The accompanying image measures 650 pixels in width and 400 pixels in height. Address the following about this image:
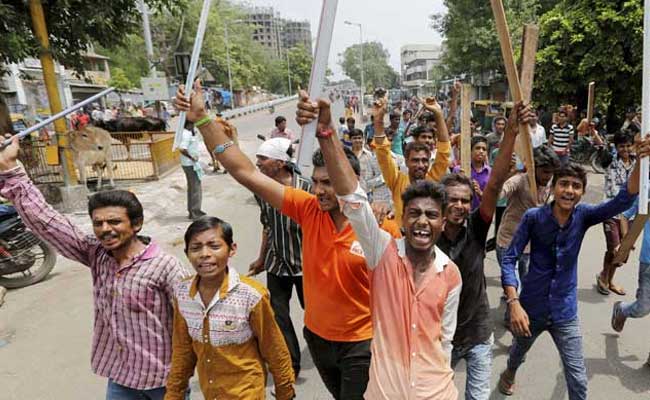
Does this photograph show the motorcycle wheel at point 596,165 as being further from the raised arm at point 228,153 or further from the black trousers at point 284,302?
the raised arm at point 228,153

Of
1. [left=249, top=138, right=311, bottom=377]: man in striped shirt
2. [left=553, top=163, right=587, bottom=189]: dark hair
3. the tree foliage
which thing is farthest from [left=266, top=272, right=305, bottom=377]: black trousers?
the tree foliage

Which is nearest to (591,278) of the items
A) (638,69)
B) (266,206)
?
(266,206)

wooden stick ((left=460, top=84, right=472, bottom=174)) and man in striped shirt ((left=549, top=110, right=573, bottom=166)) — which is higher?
wooden stick ((left=460, top=84, right=472, bottom=174))

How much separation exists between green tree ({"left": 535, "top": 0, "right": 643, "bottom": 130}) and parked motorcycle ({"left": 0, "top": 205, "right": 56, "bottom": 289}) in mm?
12767

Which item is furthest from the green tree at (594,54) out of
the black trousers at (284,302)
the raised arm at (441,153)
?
the black trousers at (284,302)

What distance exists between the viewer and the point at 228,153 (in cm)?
201

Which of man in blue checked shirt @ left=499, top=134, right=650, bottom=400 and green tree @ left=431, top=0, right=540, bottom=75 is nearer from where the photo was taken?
man in blue checked shirt @ left=499, top=134, right=650, bottom=400

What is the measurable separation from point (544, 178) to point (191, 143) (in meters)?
5.52

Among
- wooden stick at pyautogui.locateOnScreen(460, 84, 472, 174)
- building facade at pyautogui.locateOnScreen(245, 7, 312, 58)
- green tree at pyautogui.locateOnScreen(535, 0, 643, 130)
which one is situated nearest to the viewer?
wooden stick at pyautogui.locateOnScreen(460, 84, 472, 174)

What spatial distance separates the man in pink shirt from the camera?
161 cm

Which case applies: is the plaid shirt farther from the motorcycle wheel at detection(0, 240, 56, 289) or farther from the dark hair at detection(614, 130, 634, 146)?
the dark hair at detection(614, 130, 634, 146)

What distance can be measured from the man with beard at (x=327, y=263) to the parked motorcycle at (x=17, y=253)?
4090 mm

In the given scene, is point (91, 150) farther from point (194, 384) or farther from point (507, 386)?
point (507, 386)

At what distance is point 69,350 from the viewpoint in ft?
12.2
